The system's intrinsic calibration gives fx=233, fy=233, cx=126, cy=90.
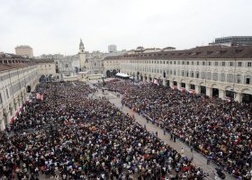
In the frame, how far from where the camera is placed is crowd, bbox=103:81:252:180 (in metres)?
19.0

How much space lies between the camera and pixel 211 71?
4591 centimetres

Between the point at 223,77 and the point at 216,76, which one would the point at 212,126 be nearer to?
the point at 223,77

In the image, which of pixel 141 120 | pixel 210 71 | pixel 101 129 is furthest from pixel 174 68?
pixel 101 129

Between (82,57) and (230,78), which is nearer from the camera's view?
(230,78)

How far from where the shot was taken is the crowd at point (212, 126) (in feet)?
62.5

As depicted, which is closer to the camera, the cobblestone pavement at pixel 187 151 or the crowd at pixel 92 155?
the crowd at pixel 92 155

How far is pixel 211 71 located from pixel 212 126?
2266 centimetres

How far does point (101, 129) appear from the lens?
26797 millimetres

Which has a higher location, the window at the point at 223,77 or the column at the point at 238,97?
the window at the point at 223,77

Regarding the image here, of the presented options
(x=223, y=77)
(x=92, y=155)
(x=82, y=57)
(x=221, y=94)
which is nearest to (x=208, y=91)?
(x=221, y=94)

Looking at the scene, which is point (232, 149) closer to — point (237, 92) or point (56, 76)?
point (237, 92)

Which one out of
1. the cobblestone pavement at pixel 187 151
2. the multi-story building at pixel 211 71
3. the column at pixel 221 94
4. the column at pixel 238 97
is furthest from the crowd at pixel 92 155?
the column at pixel 221 94

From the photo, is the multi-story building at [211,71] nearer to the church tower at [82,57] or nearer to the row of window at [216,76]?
the row of window at [216,76]

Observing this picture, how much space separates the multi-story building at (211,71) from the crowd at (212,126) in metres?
5.63
